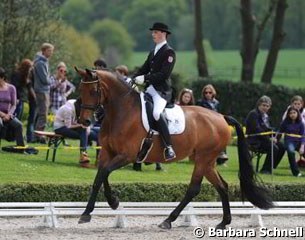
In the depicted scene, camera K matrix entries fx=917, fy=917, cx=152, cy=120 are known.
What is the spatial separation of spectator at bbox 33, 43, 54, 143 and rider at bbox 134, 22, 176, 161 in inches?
235

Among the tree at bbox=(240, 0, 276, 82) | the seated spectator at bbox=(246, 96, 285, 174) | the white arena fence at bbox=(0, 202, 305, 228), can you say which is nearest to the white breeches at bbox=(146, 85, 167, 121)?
the white arena fence at bbox=(0, 202, 305, 228)

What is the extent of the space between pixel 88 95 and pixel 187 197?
2124mm

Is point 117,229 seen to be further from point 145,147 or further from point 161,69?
point 161,69

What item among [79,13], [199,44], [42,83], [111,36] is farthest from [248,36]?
[79,13]

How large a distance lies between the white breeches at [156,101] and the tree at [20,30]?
13.6 metres

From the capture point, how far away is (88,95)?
1241cm

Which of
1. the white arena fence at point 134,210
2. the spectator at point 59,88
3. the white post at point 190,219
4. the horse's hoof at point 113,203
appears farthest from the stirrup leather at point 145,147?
the spectator at point 59,88

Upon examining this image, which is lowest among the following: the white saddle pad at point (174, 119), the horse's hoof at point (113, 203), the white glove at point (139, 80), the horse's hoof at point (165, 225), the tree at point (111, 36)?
the tree at point (111, 36)

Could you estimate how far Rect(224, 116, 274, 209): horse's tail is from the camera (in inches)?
531

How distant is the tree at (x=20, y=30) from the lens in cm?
2656

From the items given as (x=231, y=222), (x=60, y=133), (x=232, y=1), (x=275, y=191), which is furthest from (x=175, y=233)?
(x=232, y=1)

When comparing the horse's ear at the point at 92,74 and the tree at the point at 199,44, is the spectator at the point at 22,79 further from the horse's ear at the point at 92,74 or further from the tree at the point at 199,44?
the tree at the point at 199,44

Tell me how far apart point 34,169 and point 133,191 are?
246cm

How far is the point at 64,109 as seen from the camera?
17547 millimetres
